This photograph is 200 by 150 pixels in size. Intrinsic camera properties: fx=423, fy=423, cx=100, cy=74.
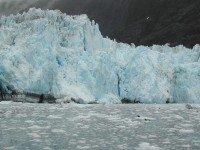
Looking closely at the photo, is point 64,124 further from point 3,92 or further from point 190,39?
point 190,39

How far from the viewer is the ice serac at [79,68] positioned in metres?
33.0

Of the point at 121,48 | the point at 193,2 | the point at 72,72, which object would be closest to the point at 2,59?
the point at 72,72

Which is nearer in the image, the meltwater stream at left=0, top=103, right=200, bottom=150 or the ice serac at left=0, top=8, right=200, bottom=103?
the meltwater stream at left=0, top=103, right=200, bottom=150

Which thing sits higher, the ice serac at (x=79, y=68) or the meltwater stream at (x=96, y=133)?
the ice serac at (x=79, y=68)

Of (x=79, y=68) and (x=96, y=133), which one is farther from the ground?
(x=79, y=68)

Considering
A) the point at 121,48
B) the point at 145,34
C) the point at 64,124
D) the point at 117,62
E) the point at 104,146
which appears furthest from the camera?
the point at 145,34

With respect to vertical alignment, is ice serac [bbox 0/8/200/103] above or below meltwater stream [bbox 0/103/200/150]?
above

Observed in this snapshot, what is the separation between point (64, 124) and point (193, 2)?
76666mm

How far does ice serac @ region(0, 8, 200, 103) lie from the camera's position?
33031mm

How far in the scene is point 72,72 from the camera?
3434 cm

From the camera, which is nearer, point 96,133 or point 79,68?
point 96,133

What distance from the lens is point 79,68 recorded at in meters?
34.2

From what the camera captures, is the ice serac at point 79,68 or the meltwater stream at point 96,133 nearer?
the meltwater stream at point 96,133

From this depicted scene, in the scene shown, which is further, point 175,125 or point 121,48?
point 121,48
